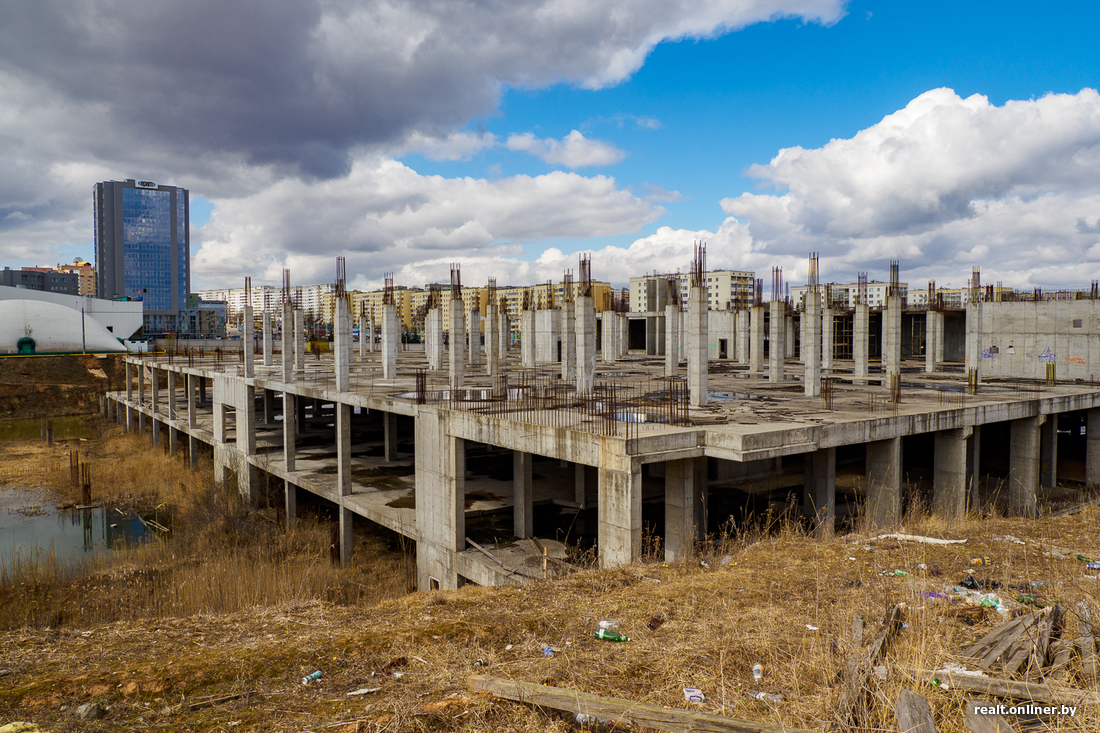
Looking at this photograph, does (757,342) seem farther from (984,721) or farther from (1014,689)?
(984,721)

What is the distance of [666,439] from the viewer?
41.2 ft

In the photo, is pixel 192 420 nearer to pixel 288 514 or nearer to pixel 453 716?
pixel 288 514

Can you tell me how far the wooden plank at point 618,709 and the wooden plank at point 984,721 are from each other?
1.07 m

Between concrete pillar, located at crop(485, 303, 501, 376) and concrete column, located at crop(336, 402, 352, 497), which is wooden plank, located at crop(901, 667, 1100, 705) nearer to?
concrete column, located at crop(336, 402, 352, 497)

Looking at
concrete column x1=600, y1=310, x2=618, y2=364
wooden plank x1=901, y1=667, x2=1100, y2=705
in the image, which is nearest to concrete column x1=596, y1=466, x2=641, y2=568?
wooden plank x1=901, y1=667, x2=1100, y2=705

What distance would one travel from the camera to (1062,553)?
10.1 metres

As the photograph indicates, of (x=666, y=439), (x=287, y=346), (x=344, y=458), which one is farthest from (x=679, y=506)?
(x=287, y=346)

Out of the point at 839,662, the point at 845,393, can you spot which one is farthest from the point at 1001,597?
the point at 845,393

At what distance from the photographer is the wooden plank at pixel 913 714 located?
4.00 meters

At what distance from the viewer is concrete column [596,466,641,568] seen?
12227 mm

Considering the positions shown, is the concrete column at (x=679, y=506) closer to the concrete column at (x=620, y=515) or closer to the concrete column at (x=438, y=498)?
the concrete column at (x=620, y=515)

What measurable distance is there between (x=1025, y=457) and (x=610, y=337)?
26.3 metres

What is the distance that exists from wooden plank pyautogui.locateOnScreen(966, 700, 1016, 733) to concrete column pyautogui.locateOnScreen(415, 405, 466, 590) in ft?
43.3

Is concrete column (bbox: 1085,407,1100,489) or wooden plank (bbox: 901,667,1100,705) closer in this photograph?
wooden plank (bbox: 901,667,1100,705)
